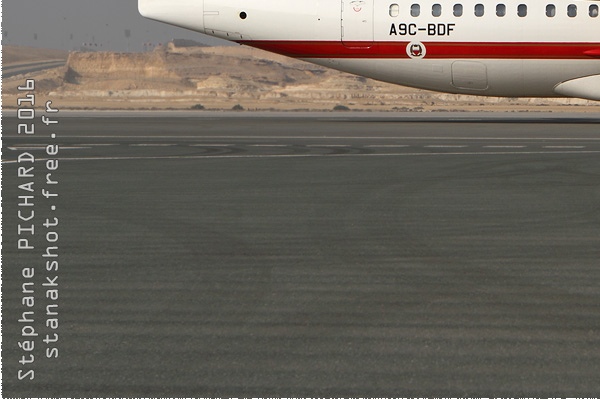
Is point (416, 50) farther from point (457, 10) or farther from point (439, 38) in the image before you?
point (457, 10)

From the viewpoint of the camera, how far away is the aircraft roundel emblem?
34812 mm

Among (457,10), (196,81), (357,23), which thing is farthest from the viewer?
(196,81)

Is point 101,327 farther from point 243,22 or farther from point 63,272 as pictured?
point 243,22

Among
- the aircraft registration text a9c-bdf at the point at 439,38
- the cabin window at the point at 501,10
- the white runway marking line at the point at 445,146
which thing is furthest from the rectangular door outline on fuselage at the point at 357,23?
the white runway marking line at the point at 445,146

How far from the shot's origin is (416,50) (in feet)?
115

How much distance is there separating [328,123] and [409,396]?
1238 inches

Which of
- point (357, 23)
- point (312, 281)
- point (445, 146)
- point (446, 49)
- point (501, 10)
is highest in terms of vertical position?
point (501, 10)

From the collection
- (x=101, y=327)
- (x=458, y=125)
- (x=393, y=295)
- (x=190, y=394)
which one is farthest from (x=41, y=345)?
(x=458, y=125)

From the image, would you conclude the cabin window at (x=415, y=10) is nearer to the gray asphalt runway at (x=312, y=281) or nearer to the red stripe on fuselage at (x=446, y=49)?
the red stripe on fuselage at (x=446, y=49)

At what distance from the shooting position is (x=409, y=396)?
558 centimetres

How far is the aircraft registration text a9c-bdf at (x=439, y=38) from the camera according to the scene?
34.1 m

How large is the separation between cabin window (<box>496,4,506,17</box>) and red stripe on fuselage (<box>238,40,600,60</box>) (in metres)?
0.90

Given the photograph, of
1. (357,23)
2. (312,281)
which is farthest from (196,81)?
(312,281)

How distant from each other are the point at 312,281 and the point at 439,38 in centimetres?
2688
